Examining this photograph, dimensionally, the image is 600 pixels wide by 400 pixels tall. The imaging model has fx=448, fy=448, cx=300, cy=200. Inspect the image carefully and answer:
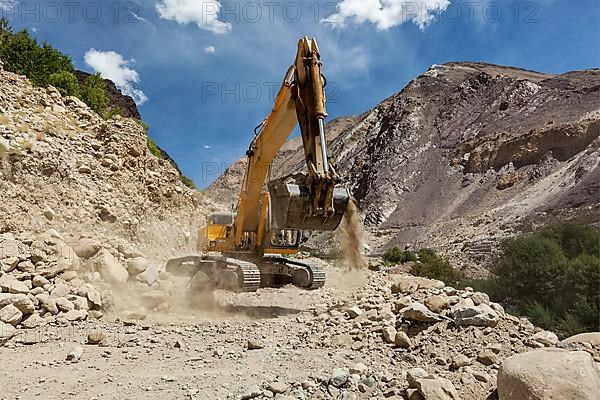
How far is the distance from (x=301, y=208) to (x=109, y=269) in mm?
4115

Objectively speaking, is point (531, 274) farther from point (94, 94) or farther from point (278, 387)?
point (94, 94)

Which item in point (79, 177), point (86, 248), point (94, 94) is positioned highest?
point (94, 94)

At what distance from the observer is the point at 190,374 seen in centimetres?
443

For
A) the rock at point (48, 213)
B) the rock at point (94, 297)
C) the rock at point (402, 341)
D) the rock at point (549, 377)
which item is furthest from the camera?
the rock at point (48, 213)

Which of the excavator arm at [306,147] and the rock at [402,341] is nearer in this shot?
the rock at [402,341]

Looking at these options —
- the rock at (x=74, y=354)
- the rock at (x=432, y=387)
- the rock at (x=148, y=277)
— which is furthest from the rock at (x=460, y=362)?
the rock at (x=148, y=277)

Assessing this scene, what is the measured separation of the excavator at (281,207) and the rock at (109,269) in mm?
1444

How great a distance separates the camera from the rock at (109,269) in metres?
8.00

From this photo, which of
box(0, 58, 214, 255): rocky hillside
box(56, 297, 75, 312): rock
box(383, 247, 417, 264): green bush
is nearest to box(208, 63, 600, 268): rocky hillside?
box(383, 247, 417, 264): green bush

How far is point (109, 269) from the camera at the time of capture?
8094 millimetres

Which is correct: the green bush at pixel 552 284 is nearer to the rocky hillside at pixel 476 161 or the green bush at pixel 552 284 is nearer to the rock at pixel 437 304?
the rock at pixel 437 304

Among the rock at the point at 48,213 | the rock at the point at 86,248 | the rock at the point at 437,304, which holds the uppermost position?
the rock at the point at 48,213

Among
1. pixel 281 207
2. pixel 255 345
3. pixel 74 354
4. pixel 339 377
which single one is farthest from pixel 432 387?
pixel 74 354

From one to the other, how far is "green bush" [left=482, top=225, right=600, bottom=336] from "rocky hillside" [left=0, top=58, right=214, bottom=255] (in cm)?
1025
